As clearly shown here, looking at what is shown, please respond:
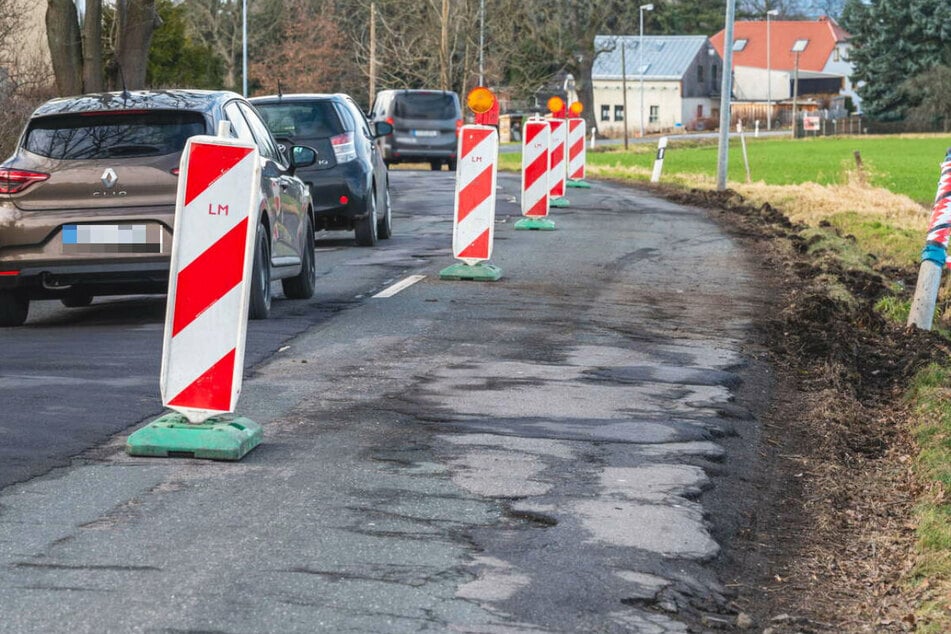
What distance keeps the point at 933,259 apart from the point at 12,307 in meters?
6.35

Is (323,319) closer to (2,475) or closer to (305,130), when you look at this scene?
(2,475)

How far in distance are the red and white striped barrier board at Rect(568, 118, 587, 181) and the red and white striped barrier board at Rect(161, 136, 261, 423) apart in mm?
24325

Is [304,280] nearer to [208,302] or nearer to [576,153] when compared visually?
[208,302]

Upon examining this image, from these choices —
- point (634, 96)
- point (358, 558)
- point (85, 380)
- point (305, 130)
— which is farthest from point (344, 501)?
point (634, 96)

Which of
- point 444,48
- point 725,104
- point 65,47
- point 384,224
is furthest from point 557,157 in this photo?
point 444,48

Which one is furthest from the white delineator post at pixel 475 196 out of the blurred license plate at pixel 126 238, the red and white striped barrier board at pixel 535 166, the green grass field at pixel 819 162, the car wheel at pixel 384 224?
the green grass field at pixel 819 162

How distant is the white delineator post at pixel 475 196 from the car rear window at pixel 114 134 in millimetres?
3440

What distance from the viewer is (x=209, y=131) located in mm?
10711

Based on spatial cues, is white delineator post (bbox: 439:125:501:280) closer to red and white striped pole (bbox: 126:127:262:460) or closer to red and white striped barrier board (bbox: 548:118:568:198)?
red and white striped pole (bbox: 126:127:262:460)

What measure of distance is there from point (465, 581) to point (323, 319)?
6.56 metres

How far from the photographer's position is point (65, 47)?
21.3m

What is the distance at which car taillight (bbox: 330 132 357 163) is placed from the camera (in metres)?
17.4

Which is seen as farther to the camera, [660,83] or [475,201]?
[660,83]

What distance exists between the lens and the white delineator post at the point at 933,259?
34.0 ft
